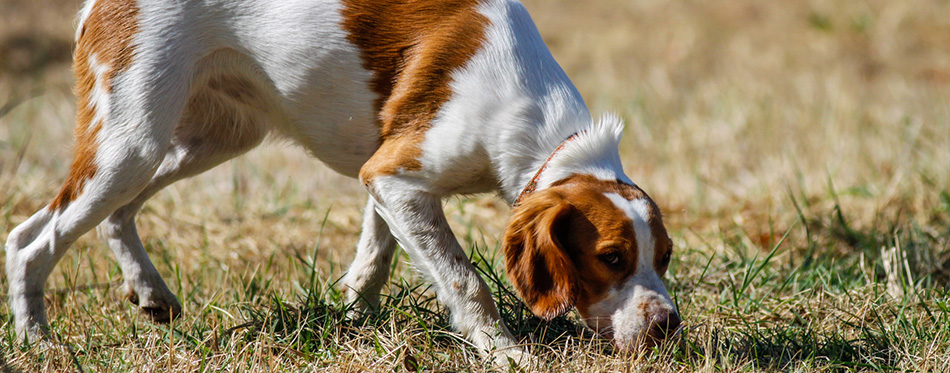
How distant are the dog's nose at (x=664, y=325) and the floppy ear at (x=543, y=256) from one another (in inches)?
9.4

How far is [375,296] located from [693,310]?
44.9 inches

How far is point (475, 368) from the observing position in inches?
102

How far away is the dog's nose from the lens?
2488 millimetres

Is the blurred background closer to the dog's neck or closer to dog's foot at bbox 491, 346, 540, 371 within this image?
the dog's neck

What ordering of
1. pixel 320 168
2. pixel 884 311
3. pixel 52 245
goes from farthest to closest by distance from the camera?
pixel 320 168
pixel 884 311
pixel 52 245

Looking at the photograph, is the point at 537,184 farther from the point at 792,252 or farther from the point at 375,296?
the point at 792,252

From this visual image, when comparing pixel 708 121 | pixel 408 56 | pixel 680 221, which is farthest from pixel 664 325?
pixel 708 121

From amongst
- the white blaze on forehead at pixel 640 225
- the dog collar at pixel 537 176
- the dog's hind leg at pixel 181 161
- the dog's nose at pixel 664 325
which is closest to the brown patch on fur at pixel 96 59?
the dog's hind leg at pixel 181 161

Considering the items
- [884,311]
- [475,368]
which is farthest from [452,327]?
[884,311]

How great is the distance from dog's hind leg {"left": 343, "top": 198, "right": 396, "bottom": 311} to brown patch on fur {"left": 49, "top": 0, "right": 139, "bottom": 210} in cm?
93

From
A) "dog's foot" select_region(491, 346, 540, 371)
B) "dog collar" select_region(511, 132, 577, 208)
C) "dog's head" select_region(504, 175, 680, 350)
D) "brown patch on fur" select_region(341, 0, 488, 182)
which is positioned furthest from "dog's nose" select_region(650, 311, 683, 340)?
"brown patch on fur" select_region(341, 0, 488, 182)

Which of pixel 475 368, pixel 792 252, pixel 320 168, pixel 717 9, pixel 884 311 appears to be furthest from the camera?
pixel 717 9

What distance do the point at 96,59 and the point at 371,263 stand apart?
1.14 meters

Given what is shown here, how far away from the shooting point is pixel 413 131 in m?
2.69
